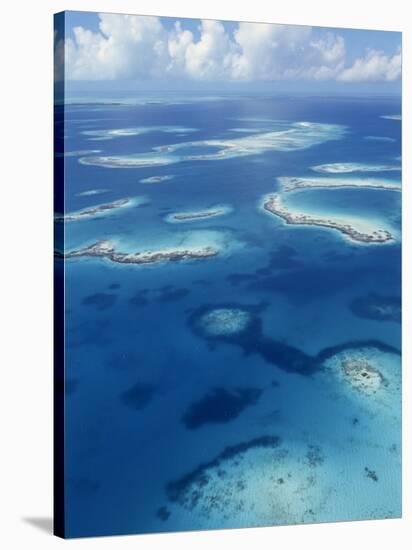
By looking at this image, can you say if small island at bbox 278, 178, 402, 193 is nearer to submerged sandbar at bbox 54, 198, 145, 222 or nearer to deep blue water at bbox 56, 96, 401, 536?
deep blue water at bbox 56, 96, 401, 536

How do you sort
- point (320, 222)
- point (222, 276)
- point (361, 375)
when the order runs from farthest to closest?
1. point (320, 222)
2. point (361, 375)
3. point (222, 276)

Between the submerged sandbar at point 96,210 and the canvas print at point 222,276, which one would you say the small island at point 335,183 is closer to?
the canvas print at point 222,276

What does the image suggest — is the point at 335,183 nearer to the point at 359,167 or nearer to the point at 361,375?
the point at 359,167

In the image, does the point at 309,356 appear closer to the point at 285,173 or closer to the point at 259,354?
the point at 259,354

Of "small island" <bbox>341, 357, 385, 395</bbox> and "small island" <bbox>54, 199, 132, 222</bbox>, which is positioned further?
"small island" <bbox>341, 357, 385, 395</bbox>

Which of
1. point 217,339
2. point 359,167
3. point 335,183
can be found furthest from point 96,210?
point 359,167

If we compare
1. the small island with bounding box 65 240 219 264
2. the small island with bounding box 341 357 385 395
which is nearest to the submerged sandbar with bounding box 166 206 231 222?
the small island with bounding box 65 240 219 264

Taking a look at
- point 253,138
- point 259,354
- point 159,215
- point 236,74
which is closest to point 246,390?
point 259,354
